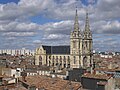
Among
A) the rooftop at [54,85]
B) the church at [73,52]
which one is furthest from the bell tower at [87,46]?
the rooftop at [54,85]

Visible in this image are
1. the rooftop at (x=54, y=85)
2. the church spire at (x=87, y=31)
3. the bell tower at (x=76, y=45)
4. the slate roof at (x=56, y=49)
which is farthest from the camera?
the slate roof at (x=56, y=49)

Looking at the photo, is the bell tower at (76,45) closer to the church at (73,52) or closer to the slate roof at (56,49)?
the church at (73,52)

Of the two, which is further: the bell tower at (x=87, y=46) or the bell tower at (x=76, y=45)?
the bell tower at (x=87, y=46)

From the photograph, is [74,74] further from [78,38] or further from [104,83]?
[78,38]

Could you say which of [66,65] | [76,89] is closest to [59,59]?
[66,65]

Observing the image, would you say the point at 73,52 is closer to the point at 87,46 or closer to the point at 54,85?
the point at 87,46

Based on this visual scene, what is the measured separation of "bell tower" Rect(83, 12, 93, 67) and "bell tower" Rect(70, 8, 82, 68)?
2.70 metres

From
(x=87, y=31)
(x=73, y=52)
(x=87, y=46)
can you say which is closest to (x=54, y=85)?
(x=73, y=52)

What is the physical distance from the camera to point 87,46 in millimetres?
114062

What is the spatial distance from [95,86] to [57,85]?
8758mm

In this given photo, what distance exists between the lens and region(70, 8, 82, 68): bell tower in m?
111

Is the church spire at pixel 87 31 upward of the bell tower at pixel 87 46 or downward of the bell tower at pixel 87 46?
upward

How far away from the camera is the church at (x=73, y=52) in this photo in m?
111

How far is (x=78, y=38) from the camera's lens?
4365 inches
